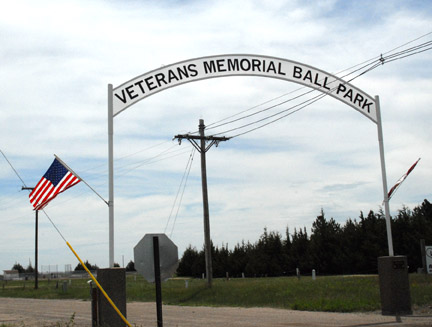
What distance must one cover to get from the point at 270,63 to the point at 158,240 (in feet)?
20.5

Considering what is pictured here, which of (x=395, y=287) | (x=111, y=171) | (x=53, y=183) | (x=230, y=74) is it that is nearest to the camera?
(x=111, y=171)

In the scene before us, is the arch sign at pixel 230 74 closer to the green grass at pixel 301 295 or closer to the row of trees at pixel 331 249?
the green grass at pixel 301 295

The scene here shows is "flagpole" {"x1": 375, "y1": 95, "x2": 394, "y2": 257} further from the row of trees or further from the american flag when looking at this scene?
the row of trees

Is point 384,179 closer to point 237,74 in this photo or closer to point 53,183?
point 237,74

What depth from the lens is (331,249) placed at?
5450 centimetres

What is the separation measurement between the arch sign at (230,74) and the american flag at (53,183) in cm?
110

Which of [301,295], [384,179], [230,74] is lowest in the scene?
[301,295]

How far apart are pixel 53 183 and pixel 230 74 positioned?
4.77 metres

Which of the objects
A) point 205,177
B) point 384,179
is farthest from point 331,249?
point 384,179

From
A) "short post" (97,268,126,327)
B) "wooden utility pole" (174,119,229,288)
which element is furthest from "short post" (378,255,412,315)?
"wooden utility pole" (174,119,229,288)

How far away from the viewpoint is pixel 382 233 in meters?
49.1

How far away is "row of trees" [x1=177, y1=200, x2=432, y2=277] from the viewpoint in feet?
156

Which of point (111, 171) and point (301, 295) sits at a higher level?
point (111, 171)

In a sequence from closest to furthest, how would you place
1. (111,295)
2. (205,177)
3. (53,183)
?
(111,295) → (53,183) → (205,177)
